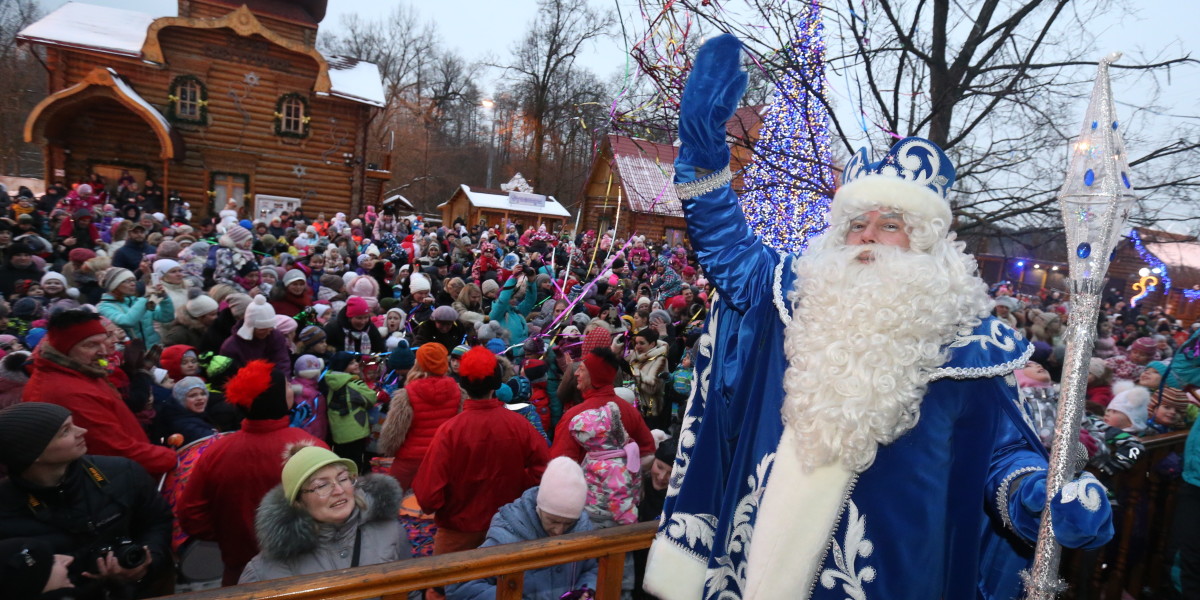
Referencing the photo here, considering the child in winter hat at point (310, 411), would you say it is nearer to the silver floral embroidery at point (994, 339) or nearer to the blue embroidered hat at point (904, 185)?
the blue embroidered hat at point (904, 185)

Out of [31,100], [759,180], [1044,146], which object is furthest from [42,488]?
[31,100]

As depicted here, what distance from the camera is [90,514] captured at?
102 inches

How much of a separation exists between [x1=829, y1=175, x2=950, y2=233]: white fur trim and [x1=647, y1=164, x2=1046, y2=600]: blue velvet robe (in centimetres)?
25

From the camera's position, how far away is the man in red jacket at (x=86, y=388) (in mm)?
3271

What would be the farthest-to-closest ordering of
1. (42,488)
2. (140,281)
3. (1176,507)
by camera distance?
(140,281), (1176,507), (42,488)

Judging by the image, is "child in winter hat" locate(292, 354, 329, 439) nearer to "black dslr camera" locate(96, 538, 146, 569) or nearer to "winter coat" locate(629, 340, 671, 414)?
"black dslr camera" locate(96, 538, 146, 569)

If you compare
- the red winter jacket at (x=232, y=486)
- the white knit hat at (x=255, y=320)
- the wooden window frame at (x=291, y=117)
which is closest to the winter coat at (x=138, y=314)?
the white knit hat at (x=255, y=320)

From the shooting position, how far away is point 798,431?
1738 millimetres

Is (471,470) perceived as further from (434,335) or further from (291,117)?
(291,117)

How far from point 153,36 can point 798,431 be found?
23.6 meters

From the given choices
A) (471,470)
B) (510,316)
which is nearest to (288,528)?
(471,470)

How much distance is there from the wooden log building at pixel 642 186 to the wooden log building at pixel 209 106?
29.3ft

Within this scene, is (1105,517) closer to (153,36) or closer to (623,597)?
(623,597)

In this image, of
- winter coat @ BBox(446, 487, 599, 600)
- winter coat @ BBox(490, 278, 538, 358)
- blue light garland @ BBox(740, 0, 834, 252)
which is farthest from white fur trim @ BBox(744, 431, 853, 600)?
winter coat @ BBox(490, 278, 538, 358)
